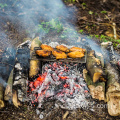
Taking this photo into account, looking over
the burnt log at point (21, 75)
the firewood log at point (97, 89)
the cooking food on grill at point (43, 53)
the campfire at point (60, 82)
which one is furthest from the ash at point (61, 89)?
the cooking food on grill at point (43, 53)

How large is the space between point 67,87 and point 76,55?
1169mm

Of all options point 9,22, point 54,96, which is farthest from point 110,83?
point 9,22

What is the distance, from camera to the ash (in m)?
3.88

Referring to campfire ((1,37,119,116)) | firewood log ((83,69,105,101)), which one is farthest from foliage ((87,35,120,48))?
firewood log ((83,69,105,101))

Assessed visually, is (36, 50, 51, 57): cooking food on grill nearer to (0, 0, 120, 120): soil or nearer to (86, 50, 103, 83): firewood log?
(86, 50, 103, 83): firewood log

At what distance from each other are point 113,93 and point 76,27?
5.00 m

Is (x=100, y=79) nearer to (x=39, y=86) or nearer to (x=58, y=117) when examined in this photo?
(x=58, y=117)

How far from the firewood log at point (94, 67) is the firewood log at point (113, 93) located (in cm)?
41

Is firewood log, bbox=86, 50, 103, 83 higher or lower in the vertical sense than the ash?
higher

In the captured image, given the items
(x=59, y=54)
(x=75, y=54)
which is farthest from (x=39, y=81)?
(x=75, y=54)

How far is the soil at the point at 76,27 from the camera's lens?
12.0 feet

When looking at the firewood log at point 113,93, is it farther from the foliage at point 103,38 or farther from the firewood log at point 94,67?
the foliage at point 103,38

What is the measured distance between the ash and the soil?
0.21 m

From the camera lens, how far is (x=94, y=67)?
4109 mm
